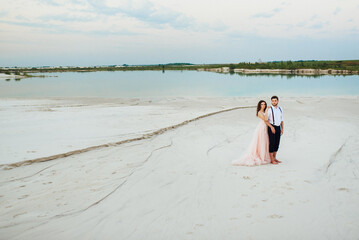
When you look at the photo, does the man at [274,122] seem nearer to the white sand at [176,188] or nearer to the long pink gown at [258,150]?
the long pink gown at [258,150]

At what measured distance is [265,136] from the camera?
6508 mm

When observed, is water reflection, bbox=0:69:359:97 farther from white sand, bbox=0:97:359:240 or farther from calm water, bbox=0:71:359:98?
white sand, bbox=0:97:359:240

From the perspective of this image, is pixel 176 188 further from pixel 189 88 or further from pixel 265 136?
pixel 189 88

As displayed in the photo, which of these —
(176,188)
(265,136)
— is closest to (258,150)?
(265,136)

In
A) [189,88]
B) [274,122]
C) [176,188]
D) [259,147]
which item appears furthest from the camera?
[189,88]

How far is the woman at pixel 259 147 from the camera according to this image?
6.42 m

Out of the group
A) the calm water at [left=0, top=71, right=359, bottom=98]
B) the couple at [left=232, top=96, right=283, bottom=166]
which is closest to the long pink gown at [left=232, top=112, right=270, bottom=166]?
the couple at [left=232, top=96, right=283, bottom=166]

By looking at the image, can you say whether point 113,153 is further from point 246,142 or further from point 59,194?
point 246,142

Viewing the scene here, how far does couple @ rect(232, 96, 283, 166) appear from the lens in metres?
6.36

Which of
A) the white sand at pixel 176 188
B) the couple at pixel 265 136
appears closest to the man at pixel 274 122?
the couple at pixel 265 136

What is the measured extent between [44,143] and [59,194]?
3.60 m

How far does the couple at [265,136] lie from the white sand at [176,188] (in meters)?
0.31

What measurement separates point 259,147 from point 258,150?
0.09 metres

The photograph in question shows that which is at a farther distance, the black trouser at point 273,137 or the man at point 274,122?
the black trouser at point 273,137
